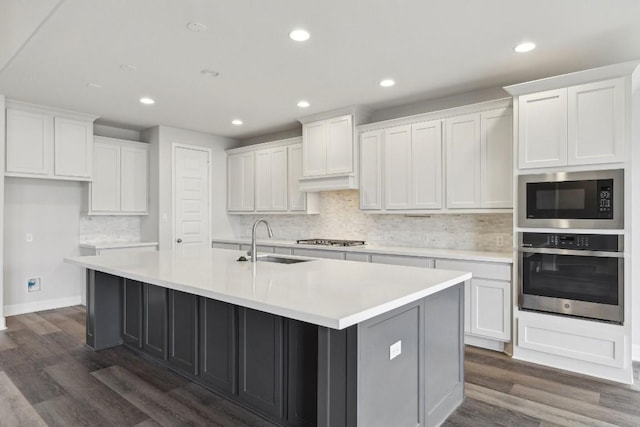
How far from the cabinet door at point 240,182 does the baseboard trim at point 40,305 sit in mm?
2674

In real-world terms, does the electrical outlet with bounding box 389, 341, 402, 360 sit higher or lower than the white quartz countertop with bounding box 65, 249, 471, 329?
lower

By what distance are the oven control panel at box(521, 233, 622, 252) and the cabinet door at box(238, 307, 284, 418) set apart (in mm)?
2435

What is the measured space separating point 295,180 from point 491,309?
126 inches

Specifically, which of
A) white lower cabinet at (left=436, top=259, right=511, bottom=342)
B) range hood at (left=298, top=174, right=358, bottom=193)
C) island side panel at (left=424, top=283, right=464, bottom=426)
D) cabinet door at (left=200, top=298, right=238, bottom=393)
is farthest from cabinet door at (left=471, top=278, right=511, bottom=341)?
cabinet door at (left=200, top=298, right=238, bottom=393)

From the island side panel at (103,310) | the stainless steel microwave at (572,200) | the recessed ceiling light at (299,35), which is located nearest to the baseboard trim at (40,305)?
the island side panel at (103,310)

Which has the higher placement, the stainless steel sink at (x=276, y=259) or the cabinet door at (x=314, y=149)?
the cabinet door at (x=314, y=149)

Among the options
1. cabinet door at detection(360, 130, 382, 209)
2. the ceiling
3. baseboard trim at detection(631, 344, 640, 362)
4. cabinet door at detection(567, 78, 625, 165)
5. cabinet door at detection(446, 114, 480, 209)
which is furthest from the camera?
cabinet door at detection(360, 130, 382, 209)

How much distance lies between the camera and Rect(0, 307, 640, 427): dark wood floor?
95.2 inches

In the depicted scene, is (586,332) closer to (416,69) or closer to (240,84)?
(416,69)

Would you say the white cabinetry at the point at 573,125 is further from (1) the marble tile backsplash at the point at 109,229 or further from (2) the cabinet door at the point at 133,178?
(1) the marble tile backsplash at the point at 109,229

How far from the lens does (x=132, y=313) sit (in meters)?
3.59

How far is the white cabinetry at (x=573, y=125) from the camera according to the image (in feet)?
9.86

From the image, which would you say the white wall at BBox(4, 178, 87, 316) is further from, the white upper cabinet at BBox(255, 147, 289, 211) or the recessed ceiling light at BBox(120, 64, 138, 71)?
the recessed ceiling light at BBox(120, 64, 138, 71)

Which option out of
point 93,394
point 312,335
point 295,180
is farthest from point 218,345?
point 295,180
